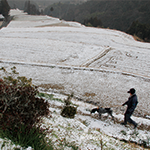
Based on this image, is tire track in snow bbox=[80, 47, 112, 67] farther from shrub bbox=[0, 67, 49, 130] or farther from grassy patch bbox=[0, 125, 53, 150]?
grassy patch bbox=[0, 125, 53, 150]

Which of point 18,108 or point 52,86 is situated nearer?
point 18,108

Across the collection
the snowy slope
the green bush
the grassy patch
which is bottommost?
the snowy slope

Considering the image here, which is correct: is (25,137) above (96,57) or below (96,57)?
above

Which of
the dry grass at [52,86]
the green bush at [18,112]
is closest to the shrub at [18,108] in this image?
the green bush at [18,112]

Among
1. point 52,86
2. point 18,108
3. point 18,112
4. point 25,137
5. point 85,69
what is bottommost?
point 85,69

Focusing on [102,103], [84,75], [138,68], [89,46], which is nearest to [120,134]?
[102,103]

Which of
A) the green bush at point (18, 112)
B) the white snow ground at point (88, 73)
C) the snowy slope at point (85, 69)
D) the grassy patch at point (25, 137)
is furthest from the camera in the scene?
the snowy slope at point (85, 69)

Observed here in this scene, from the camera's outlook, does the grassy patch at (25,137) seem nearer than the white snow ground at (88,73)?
Yes

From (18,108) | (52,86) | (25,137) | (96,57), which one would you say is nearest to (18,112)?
(18,108)

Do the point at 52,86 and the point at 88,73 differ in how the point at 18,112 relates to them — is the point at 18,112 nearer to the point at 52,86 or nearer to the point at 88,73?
the point at 52,86

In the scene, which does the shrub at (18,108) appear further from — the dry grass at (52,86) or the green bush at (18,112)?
the dry grass at (52,86)

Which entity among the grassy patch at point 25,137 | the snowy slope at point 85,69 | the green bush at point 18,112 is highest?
the green bush at point 18,112

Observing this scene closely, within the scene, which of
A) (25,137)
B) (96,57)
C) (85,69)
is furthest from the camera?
A: (96,57)

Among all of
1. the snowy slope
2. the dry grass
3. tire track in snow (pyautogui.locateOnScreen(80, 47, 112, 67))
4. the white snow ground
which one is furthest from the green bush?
tire track in snow (pyautogui.locateOnScreen(80, 47, 112, 67))
